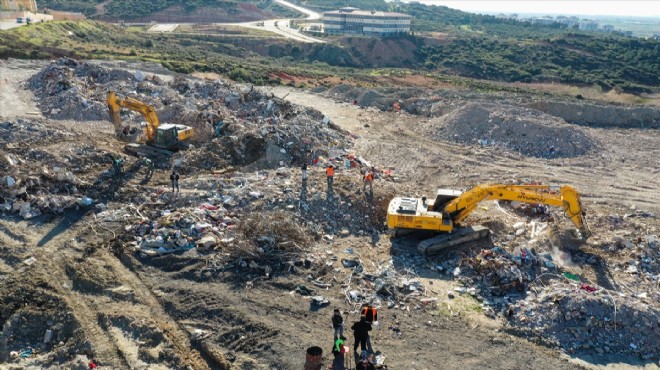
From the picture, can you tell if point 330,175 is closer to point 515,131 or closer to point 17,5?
point 515,131

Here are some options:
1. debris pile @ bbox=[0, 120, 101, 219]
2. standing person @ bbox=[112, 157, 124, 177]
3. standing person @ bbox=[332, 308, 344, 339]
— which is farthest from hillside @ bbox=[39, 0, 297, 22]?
standing person @ bbox=[332, 308, 344, 339]

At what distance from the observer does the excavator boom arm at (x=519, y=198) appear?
Result: 13.2 metres

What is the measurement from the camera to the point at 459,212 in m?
13.6

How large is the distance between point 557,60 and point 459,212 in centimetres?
5612

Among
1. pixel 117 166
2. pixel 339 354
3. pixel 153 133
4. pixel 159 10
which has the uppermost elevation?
pixel 159 10

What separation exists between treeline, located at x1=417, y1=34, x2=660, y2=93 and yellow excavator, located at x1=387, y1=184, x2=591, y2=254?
42.0 meters

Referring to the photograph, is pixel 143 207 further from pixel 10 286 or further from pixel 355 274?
pixel 355 274

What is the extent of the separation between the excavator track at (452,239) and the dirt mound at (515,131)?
1056 centimetres

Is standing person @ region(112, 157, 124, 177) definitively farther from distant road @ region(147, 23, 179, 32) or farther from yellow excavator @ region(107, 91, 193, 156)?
distant road @ region(147, 23, 179, 32)

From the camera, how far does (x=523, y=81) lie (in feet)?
175

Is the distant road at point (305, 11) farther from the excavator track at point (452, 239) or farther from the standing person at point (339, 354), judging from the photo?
the standing person at point (339, 354)

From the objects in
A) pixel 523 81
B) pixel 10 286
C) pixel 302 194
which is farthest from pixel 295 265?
pixel 523 81

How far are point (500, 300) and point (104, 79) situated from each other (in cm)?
2138

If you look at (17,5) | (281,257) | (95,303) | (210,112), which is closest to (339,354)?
(281,257)
